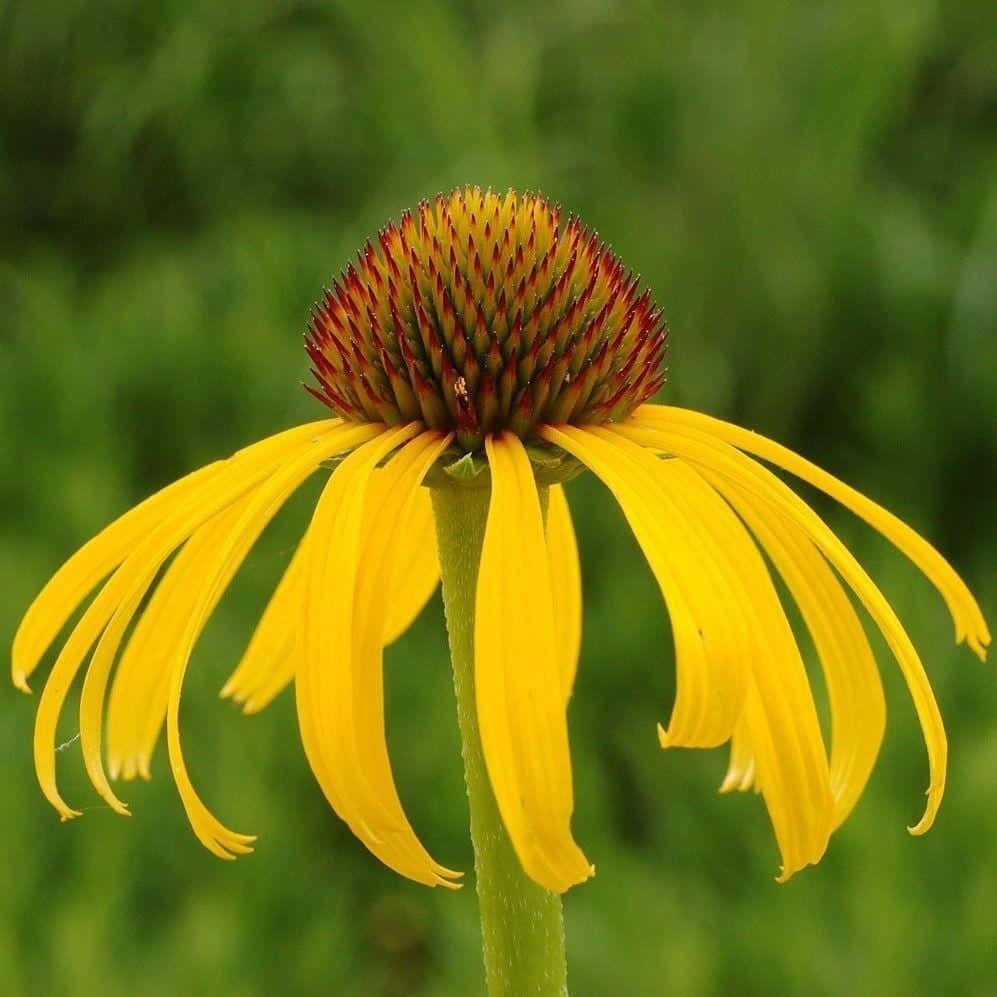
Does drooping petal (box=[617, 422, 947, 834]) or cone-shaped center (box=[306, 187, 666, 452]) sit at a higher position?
cone-shaped center (box=[306, 187, 666, 452])

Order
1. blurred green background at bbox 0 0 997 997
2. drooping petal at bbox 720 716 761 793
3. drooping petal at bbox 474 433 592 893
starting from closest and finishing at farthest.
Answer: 1. drooping petal at bbox 474 433 592 893
2. drooping petal at bbox 720 716 761 793
3. blurred green background at bbox 0 0 997 997

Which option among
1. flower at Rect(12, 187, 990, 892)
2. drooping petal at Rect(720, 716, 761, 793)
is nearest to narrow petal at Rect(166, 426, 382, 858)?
flower at Rect(12, 187, 990, 892)

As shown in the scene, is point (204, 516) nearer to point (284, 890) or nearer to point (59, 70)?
point (284, 890)

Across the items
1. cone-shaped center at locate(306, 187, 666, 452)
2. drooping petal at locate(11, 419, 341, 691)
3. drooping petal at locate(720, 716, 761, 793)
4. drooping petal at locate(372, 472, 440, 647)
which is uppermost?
cone-shaped center at locate(306, 187, 666, 452)

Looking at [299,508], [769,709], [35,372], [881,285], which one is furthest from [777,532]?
[35,372]

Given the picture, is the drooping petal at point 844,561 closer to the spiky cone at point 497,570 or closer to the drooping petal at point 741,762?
the spiky cone at point 497,570

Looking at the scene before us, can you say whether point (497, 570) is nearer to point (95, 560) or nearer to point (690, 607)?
point (690, 607)

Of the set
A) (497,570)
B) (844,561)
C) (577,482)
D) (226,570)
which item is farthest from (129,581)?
(577,482)

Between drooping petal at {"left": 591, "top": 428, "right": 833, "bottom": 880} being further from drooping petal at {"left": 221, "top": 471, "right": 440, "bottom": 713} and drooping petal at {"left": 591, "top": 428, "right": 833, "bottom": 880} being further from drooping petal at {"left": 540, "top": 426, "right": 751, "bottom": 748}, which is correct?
drooping petal at {"left": 221, "top": 471, "right": 440, "bottom": 713}
